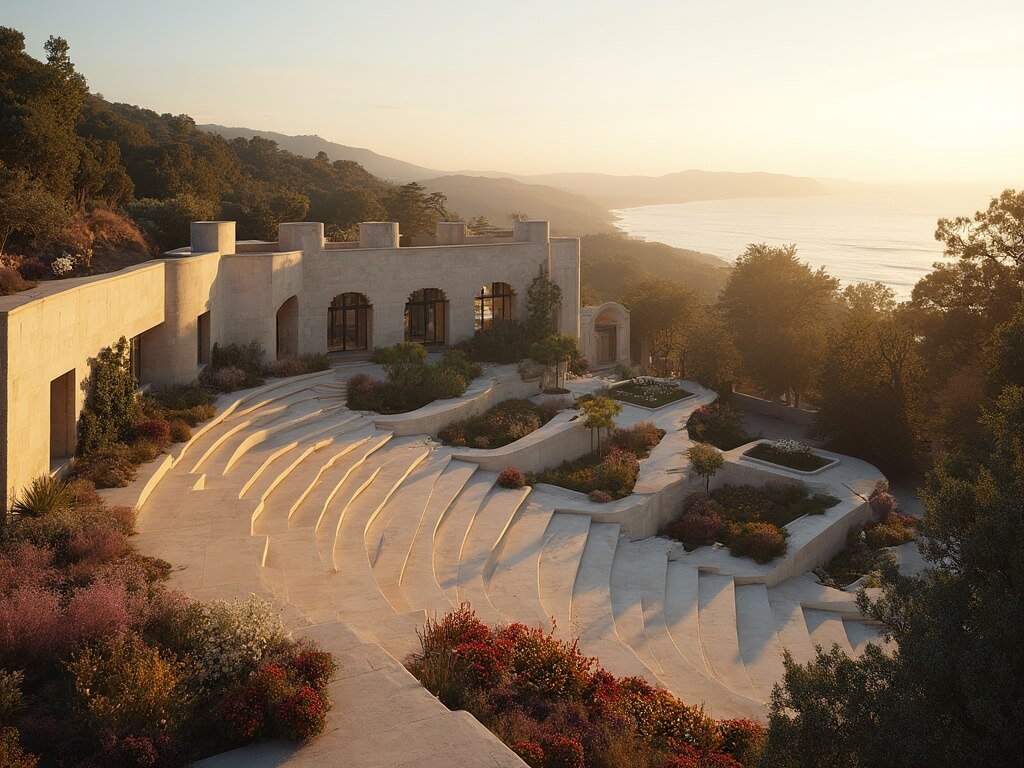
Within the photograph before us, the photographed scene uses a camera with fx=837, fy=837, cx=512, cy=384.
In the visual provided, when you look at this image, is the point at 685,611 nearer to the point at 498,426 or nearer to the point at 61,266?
the point at 498,426

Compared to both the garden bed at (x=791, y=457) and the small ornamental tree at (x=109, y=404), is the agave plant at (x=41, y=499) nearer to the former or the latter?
the small ornamental tree at (x=109, y=404)

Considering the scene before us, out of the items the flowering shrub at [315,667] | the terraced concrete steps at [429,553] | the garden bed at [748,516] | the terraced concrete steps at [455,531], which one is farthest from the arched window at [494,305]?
the flowering shrub at [315,667]

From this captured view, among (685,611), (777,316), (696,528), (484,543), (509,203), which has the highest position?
(509,203)

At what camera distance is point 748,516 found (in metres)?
21.0

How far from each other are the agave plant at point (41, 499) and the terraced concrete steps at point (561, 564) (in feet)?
25.3

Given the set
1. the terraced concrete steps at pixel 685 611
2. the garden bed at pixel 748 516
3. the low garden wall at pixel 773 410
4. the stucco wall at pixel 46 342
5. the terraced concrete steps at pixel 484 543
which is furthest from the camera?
the low garden wall at pixel 773 410

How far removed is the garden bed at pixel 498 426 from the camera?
2228cm

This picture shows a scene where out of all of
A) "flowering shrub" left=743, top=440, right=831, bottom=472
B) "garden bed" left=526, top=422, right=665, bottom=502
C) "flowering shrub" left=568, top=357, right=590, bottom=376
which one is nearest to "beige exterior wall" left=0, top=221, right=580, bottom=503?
"flowering shrub" left=568, top=357, right=590, bottom=376

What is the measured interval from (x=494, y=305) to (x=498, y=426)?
30.3 ft

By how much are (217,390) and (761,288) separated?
22990mm

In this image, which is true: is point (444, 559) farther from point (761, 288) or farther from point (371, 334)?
point (761, 288)

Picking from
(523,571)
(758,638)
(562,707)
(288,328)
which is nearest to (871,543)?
(758,638)

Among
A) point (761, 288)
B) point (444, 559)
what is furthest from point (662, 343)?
point (444, 559)

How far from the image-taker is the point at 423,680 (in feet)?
30.0
